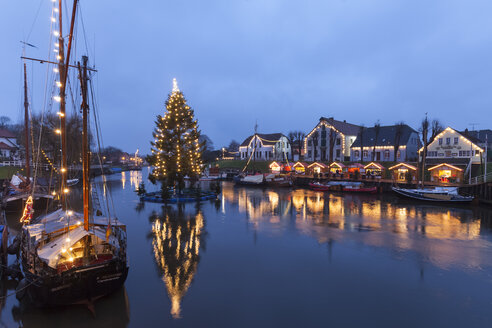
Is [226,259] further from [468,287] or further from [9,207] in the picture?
[9,207]

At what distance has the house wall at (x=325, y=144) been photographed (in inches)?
2493

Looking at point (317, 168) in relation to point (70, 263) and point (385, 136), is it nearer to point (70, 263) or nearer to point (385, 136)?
point (385, 136)

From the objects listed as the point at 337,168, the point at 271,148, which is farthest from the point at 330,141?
the point at 271,148

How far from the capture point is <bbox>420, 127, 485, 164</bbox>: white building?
44.4m

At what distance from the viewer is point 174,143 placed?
1238 inches

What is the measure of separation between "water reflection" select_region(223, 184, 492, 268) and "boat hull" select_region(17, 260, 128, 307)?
1173 centimetres

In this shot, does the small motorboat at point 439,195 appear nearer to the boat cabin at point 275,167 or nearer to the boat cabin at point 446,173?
the boat cabin at point 446,173

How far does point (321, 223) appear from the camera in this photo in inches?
855

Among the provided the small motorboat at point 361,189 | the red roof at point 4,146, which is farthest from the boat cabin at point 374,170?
the red roof at point 4,146

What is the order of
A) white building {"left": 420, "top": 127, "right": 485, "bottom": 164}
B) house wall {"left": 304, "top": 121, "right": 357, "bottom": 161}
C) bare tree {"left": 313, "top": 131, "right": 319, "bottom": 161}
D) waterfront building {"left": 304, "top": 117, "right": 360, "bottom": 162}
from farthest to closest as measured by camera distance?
1. bare tree {"left": 313, "top": 131, "right": 319, "bottom": 161}
2. house wall {"left": 304, "top": 121, "right": 357, "bottom": 161}
3. waterfront building {"left": 304, "top": 117, "right": 360, "bottom": 162}
4. white building {"left": 420, "top": 127, "right": 485, "bottom": 164}

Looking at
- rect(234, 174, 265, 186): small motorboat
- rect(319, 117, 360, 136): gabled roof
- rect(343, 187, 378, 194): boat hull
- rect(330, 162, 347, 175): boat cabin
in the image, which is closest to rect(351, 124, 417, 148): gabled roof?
rect(319, 117, 360, 136): gabled roof

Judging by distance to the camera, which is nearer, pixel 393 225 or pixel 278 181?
pixel 393 225

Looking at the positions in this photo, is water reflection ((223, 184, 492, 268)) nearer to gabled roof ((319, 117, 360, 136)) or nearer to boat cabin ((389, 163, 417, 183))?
boat cabin ((389, 163, 417, 183))

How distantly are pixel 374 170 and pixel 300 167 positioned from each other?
632 inches
